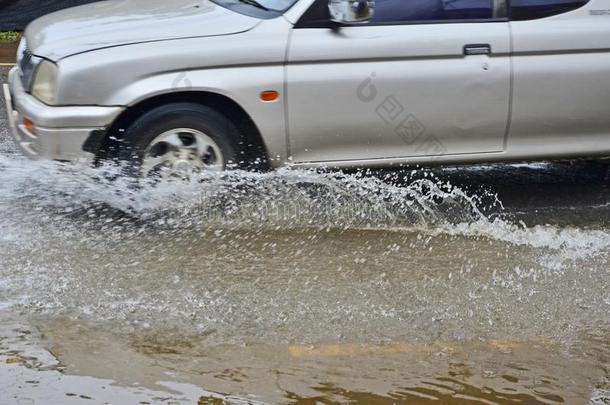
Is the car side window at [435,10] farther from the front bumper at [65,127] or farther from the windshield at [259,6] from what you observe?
the front bumper at [65,127]

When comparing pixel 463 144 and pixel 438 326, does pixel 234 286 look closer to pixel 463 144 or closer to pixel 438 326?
pixel 438 326

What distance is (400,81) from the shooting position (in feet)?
18.0

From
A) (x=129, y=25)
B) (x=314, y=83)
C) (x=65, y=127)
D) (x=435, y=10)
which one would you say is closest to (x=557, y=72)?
(x=435, y=10)

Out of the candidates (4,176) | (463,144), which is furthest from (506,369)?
(4,176)

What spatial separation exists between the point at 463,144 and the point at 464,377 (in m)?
2.21

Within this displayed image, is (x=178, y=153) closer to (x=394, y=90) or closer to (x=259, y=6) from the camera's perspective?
(x=259, y=6)

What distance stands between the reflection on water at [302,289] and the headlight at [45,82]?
1.28 ft

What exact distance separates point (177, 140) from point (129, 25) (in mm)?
739

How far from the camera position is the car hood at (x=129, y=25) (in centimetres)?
528

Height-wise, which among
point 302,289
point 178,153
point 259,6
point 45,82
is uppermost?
point 259,6

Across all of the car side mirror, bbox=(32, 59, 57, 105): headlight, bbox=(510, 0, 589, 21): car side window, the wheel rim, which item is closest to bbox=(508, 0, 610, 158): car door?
bbox=(510, 0, 589, 21): car side window

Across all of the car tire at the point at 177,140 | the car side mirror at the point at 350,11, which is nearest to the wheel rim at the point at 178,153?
the car tire at the point at 177,140

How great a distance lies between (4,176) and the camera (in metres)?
5.76

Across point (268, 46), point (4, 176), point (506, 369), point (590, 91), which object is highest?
point (268, 46)
